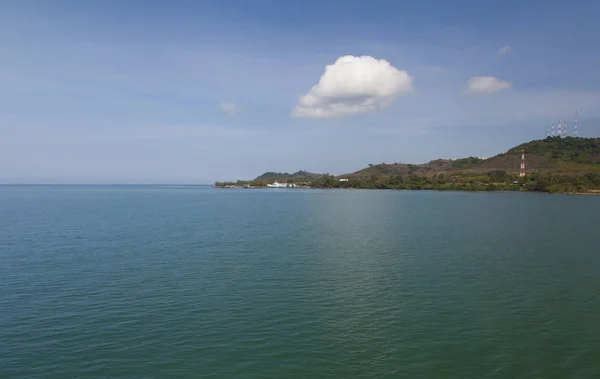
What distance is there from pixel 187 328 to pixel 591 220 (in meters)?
81.2

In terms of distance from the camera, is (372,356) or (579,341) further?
(579,341)

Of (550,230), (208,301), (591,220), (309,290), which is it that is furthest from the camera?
(591,220)

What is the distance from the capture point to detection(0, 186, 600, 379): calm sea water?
1831 cm

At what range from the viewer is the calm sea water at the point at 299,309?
18312mm

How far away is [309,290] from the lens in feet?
96.0

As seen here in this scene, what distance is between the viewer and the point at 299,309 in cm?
2533

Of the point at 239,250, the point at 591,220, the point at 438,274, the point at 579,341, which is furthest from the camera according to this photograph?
the point at 591,220

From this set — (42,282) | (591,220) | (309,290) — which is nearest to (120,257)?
(42,282)

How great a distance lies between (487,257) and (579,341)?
21.5 m

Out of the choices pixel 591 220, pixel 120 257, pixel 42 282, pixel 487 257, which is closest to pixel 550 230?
pixel 591 220

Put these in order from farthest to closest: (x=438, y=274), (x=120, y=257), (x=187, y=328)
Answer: (x=120, y=257) < (x=438, y=274) < (x=187, y=328)

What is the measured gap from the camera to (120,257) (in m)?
41.0

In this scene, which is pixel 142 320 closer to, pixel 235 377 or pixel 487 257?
pixel 235 377

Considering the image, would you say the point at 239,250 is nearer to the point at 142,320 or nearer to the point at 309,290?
the point at 309,290
